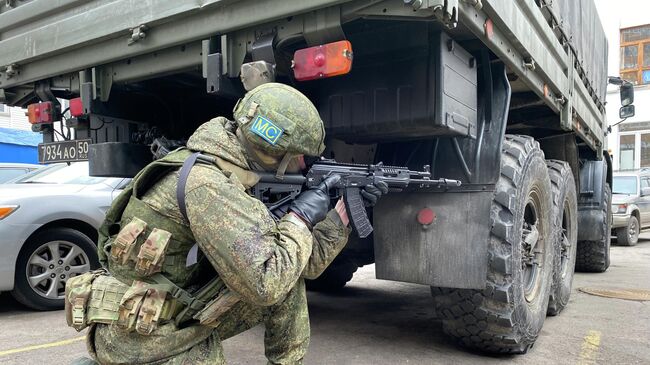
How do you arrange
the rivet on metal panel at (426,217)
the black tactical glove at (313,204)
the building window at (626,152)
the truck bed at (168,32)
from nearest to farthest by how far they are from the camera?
1. the black tactical glove at (313,204)
2. the truck bed at (168,32)
3. the rivet on metal panel at (426,217)
4. the building window at (626,152)

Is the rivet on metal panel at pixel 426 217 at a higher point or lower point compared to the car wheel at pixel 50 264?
higher

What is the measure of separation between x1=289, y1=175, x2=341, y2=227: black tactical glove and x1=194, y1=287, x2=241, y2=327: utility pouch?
39 cm

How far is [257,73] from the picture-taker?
2258 mm

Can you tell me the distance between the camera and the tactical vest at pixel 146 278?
184 centimetres

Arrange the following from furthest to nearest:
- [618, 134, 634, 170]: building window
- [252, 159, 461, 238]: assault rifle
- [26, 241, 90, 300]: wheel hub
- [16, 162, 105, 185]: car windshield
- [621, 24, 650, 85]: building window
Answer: [618, 134, 634, 170]: building window
[621, 24, 650, 85]: building window
[16, 162, 105, 185]: car windshield
[26, 241, 90, 300]: wheel hub
[252, 159, 461, 238]: assault rifle

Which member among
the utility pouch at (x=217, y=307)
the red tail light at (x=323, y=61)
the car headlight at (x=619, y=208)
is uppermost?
the red tail light at (x=323, y=61)

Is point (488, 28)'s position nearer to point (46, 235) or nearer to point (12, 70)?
point (12, 70)

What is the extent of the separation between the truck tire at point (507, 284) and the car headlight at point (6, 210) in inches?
136

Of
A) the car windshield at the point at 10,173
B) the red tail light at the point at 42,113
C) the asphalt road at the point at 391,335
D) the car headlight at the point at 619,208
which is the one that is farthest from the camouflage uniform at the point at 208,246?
the car headlight at the point at 619,208

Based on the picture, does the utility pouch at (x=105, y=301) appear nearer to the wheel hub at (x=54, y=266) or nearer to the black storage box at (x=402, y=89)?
the black storage box at (x=402, y=89)

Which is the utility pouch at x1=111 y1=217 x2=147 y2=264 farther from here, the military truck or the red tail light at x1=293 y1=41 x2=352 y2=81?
the red tail light at x1=293 y1=41 x2=352 y2=81

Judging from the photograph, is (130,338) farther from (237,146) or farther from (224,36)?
(224,36)

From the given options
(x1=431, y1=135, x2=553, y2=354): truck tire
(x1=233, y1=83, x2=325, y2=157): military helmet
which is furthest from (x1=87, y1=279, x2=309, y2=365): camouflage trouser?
(x1=431, y1=135, x2=553, y2=354): truck tire

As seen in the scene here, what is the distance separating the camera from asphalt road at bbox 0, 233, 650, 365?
3.22m
